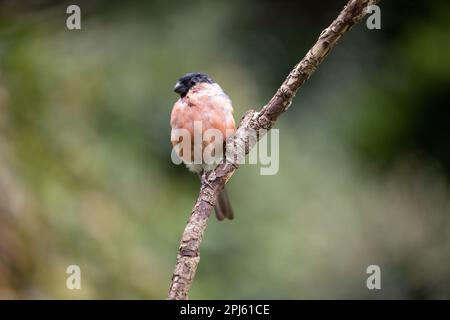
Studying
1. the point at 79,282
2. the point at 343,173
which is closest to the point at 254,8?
the point at 343,173

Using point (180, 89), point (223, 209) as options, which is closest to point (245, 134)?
point (180, 89)

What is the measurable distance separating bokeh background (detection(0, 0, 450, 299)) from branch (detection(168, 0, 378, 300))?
6.44 ft

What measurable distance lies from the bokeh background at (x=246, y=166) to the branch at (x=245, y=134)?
6.44 feet

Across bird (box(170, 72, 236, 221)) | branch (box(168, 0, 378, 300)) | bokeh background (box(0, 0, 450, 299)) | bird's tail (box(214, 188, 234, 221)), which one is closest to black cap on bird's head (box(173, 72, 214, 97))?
bird (box(170, 72, 236, 221))

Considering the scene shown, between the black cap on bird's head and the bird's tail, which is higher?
the black cap on bird's head

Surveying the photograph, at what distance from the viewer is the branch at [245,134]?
256 centimetres

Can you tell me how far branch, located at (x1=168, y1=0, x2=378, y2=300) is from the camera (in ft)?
8.39

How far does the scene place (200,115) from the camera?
429 centimetres

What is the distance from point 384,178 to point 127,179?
227 cm

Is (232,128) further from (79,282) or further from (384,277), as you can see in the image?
(384,277)

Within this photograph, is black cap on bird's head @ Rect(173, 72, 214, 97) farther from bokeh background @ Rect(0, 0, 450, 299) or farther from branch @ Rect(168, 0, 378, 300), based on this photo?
branch @ Rect(168, 0, 378, 300)

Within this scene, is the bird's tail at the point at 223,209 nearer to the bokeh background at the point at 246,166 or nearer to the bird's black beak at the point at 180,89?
the bokeh background at the point at 246,166

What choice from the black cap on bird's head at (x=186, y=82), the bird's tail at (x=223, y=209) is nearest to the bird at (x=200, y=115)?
the black cap on bird's head at (x=186, y=82)

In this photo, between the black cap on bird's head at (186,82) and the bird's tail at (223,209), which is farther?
the bird's tail at (223,209)
